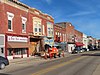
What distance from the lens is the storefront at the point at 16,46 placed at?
36.9m

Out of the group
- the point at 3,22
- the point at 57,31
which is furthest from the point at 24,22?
the point at 57,31

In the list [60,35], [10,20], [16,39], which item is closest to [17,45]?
[16,39]

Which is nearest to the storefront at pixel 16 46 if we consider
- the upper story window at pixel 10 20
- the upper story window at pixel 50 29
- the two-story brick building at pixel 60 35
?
the upper story window at pixel 10 20

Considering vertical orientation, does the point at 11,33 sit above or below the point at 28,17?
below

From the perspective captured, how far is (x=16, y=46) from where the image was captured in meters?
38.8

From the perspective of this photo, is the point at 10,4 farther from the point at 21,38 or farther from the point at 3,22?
the point at 21,38

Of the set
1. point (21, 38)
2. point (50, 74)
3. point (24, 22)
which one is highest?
point (24, 22)

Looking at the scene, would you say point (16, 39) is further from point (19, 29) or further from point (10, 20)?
point (10, 20)

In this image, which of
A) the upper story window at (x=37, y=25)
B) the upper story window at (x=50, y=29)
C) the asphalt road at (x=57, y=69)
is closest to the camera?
the asphalt road at (x=57, y=69)

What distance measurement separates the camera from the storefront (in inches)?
1452

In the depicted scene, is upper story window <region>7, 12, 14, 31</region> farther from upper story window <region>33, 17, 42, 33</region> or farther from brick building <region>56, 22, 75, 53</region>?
brick building <region>56, 22, 75, 53</region>

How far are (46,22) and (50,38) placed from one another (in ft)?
13.4

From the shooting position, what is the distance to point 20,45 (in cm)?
4053

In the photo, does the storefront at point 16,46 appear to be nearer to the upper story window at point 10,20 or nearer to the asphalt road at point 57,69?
the upper story window at point 10,20
